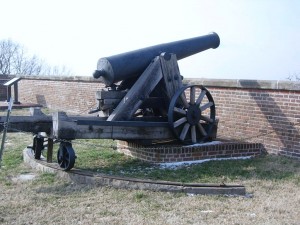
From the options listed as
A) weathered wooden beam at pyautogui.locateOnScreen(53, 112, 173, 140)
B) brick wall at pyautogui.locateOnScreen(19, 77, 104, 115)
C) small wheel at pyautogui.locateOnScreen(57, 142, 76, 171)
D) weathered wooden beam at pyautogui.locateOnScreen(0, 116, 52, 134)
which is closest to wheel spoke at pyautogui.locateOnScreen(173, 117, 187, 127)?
weathered wooden beam at pyautogui.locateOnScreen(53, 112, 173, 140)

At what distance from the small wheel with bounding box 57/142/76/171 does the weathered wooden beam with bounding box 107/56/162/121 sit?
96 centimetres

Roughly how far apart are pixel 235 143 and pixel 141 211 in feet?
11.7

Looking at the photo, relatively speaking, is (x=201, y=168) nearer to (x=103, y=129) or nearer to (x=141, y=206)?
(x=103, y=129)

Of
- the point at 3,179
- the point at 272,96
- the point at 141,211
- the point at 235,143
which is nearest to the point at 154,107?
the point at 235,143

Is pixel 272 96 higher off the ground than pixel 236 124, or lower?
higher

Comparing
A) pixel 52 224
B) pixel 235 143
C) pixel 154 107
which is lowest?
pixel 52 224

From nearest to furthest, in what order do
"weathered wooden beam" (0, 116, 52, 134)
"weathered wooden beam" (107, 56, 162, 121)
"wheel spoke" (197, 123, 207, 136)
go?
"weathered wooden beam" (0, 116, 52, 134), "weathered wooden beam" (107, 56, 162, 121), "wheel spoke" (197, 123, 207, 136)

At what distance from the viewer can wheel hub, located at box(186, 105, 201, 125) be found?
26.9 feet

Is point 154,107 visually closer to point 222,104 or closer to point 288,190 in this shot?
point 222,104

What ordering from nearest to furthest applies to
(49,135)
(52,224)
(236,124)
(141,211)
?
(52,224) → (141,211) → (49,135) → (236,124)

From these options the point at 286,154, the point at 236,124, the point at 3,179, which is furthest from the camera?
the point at 236,124

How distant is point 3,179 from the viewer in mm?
6879

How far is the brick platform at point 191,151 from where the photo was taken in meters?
7.83

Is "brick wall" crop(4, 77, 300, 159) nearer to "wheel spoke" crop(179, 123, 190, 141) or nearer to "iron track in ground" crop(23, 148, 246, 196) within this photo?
"wheel spoke" crop(179, 123, 190, 141)
